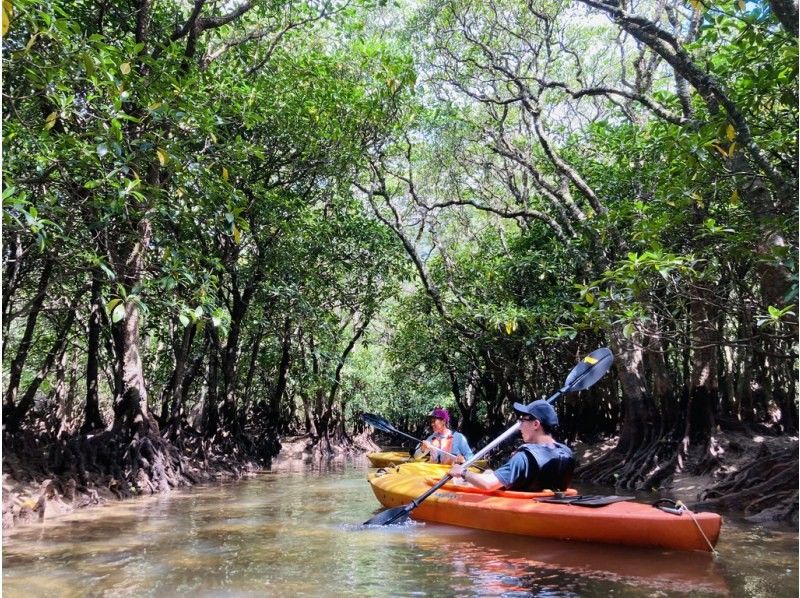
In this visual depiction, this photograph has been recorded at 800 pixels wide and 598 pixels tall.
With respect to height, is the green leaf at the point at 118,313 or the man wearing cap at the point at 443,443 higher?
the green leaf at the point at 118,313

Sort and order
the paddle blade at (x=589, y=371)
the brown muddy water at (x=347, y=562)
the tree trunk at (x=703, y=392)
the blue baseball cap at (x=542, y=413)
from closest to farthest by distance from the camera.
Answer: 1. the brown muddy water at (x=347, y=562)
2. the blue baseball cap at (x=542, y=413)
3. the paddle blade at (x=589, y=371)
4. the tree trunk at (x=703, y=392)

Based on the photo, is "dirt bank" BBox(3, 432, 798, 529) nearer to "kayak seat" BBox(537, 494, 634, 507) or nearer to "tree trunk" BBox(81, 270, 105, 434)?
"tree trunk" BBox(81, 270, 105, 434)

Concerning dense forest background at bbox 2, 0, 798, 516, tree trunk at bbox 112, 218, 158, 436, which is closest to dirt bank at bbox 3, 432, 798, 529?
dense forest background at bbox 2, 0, 798, 516

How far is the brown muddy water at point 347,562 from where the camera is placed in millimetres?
3561

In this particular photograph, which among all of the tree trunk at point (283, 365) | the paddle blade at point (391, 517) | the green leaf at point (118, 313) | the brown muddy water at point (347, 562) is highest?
the tree trunk at point (283, 365)

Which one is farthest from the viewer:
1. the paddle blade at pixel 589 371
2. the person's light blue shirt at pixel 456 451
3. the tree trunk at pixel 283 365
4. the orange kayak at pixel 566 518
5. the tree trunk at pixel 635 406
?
the tree trunk at pixel 283 365

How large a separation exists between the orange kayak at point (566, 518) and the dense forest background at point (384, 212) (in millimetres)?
1514

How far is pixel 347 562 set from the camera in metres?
4.23

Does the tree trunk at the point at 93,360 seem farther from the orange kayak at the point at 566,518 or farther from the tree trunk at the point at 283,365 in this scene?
the orange kayak at the point at 566,518

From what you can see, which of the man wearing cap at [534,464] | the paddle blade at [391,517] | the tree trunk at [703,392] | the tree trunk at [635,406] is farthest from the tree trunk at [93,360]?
the tree trunk at [703,392]

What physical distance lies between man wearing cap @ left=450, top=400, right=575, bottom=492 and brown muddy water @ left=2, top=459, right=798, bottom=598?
466mm

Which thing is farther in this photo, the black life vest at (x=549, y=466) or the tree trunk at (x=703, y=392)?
the tree trunk at (x=703, y=392)

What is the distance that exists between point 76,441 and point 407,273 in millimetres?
6975

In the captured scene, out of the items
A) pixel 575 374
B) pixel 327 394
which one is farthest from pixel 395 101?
pixel 327 394
